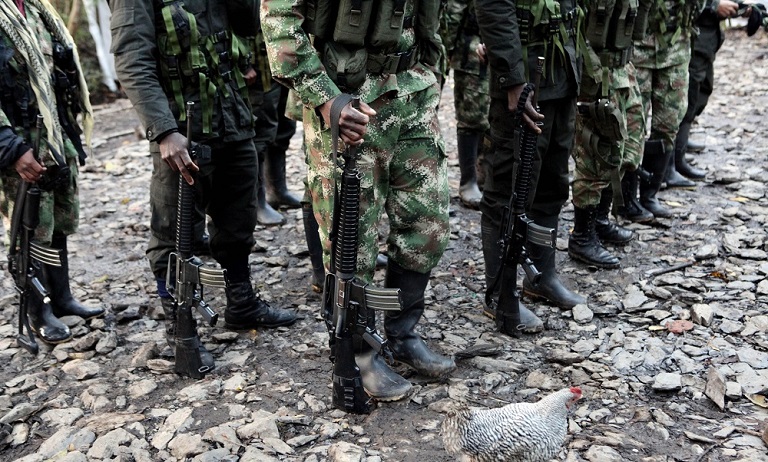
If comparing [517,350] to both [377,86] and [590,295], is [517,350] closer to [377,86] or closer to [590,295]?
[590,295]

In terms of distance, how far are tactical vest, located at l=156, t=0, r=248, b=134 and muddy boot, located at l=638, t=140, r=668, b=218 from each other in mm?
3538

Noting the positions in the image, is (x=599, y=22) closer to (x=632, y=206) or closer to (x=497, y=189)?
(x=497, y=189)

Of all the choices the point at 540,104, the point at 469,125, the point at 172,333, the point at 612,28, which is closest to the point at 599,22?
the point at 612,28

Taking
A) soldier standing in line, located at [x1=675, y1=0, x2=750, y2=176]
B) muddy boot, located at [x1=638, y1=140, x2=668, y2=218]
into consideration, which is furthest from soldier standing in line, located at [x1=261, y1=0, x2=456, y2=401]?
soldier standing in line, located at [x1=675, y1=0, x2=750, y2=176]

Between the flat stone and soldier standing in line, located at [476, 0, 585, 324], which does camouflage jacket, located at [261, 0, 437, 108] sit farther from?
the flat stone

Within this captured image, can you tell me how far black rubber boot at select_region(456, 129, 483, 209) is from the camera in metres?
6.50

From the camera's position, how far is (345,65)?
3.40 meters

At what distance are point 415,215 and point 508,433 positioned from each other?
3.63ft

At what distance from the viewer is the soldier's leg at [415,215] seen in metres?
3.59

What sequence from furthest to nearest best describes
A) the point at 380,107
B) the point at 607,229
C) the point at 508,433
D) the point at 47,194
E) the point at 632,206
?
the point at 632,206 < the point at 607,229 < the point at 47,194 < the point at 380,107 < the point at 508,433

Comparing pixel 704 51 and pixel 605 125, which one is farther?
pixel 704 51

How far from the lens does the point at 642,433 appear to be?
349cm

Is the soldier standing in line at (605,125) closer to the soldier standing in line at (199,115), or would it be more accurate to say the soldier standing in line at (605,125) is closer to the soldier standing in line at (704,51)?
the soldier standing in line at (704,51)

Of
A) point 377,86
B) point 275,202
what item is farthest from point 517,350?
point 275,202
